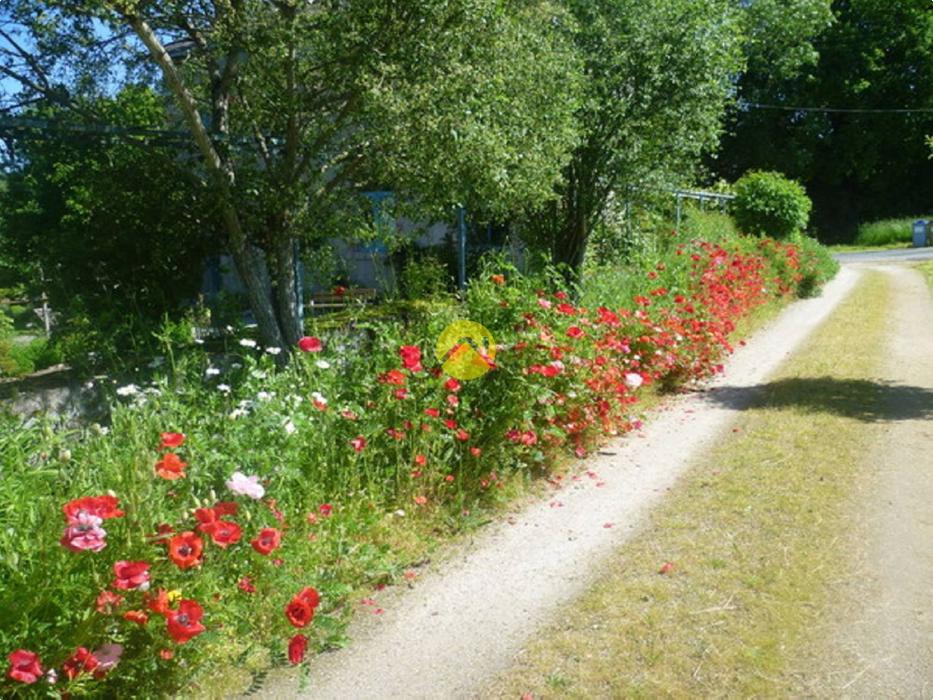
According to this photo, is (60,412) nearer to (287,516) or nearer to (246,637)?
(287,516)

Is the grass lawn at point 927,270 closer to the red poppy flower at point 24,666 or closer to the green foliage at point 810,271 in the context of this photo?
the green foliage at point 810,271

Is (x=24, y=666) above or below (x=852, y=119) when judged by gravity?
below

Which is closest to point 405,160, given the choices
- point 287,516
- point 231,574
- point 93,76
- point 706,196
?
point 93,76

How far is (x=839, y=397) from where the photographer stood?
774 centimetres

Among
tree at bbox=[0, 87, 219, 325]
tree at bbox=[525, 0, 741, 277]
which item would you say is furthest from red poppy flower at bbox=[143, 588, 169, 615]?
tree at bbox=[525, 0, 741, 277]

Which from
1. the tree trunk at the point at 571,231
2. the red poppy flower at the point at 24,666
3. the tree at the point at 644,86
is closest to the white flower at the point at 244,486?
the red poppy flower at the point at 24,666

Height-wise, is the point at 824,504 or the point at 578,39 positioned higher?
the point at 578,39

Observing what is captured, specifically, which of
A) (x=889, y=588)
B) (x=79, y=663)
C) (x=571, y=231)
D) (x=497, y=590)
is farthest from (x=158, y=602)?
(x=571, y=231)

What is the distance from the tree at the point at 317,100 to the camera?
706 cm

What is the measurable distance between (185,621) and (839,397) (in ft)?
21.3

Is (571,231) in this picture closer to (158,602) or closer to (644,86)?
(644,86)

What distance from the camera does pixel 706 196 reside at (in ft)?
72.4

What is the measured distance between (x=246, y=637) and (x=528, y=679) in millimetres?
1090

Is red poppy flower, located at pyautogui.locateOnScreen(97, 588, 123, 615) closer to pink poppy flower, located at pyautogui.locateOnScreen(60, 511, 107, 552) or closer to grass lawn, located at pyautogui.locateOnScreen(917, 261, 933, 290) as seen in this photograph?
pink poppy flower, located at pyautogui.locateOnScreen(60, 511, 107, 552)
